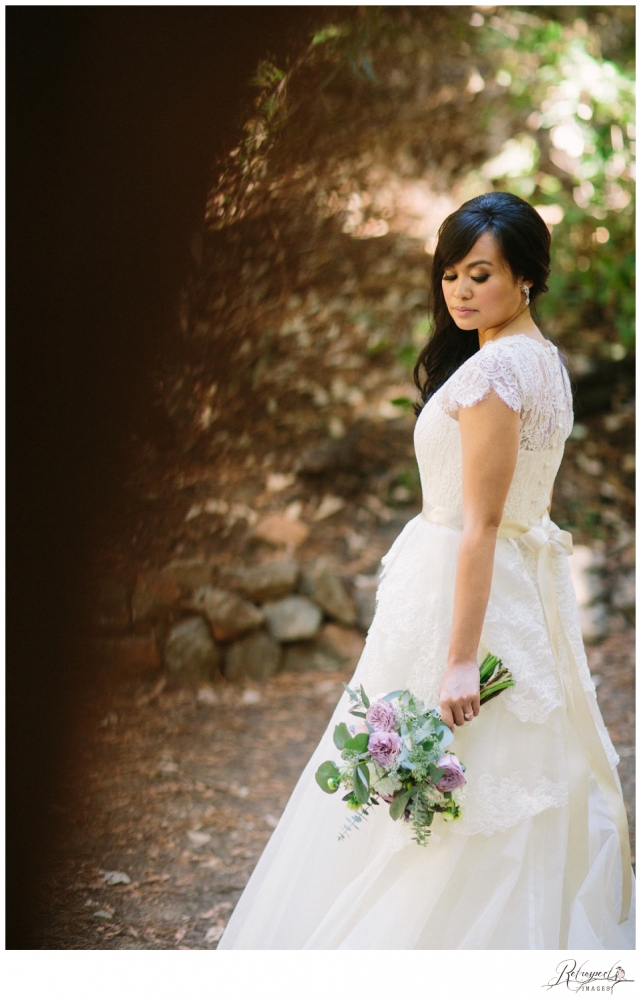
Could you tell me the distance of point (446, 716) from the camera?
4.97 ft

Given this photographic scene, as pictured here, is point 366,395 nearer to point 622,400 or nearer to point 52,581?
point 622,400

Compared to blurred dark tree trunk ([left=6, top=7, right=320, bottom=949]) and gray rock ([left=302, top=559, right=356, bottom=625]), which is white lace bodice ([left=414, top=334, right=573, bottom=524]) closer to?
blurred dark tree trunk ([left=6, top=7, right=320, bottom=949])

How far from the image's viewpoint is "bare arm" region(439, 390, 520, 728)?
1471 millimetres

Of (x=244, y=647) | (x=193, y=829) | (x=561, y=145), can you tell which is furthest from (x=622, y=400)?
(x=193, y=829)

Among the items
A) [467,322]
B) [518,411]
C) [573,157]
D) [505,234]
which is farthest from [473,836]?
[573,157]

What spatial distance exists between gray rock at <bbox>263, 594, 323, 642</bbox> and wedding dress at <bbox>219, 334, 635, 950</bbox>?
2.12 meters

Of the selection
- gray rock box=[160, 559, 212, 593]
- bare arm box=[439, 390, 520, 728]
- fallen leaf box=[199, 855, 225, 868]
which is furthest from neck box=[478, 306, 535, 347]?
gray rock box=[160, 559, 212, 593]

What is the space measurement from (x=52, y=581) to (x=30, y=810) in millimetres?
599

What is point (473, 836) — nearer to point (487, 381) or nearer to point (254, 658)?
point (487, 381)

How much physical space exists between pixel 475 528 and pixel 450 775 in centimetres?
47

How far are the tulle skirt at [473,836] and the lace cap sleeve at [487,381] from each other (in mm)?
318

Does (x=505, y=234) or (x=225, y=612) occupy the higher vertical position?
(x=505, y=234)

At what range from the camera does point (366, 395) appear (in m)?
5.20

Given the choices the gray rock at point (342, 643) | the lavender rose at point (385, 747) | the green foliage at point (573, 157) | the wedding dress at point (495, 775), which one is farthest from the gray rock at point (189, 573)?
→ the green foliage at point (573, 157)
